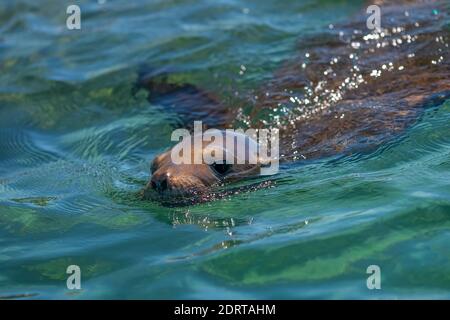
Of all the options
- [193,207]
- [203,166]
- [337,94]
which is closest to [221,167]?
[203,166]

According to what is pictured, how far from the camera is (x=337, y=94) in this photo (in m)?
7.55

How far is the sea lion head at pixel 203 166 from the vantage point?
571 centimetres

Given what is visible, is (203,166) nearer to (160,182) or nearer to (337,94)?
(160,182)

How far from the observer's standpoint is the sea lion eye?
6004 millimetres

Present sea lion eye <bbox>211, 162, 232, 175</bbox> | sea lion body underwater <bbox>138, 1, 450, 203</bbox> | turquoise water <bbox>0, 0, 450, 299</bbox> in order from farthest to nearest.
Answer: sea lion body underwater <bbox>138, 1, 450, 203</bbox>
sea lion eye <bbox>211, 162, 232, 175</bbox>
turquoise water <bbox>0, 0, 450, 299</bbox>

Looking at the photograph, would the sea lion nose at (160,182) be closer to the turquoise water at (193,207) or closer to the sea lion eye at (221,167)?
the turquoise water at (193,207)

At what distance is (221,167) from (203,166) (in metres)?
0.16

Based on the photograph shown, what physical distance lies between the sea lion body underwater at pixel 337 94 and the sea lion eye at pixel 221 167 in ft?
0.04

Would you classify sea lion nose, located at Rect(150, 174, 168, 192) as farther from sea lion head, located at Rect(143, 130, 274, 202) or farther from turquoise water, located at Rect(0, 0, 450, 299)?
turquoise water, located at Rect(0, 0, 450, 299)

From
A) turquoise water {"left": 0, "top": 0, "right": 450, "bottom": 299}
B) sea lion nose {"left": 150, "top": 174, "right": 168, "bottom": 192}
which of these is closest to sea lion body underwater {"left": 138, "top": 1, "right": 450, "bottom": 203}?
sea lion nose {"left": 150, "top": 174, "right": 168, "bottom": 192}

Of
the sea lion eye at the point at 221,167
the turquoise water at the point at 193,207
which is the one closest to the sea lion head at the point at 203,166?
the sea lion eye at the point at 221,167

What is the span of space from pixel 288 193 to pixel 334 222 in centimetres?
64

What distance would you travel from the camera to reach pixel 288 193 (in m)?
5.81

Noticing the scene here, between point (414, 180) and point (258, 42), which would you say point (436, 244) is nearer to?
point (414, 180)
